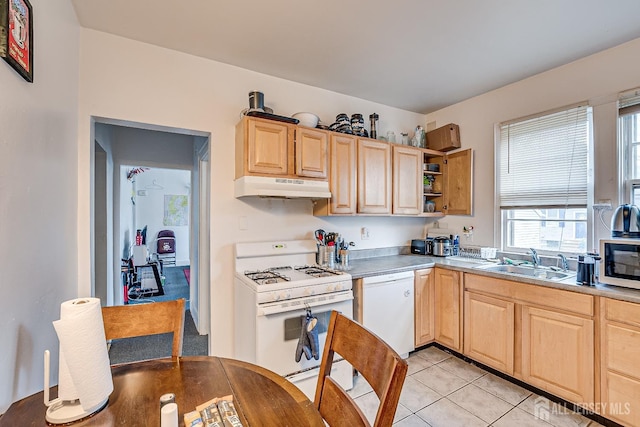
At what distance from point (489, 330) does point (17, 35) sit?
10.8 ft

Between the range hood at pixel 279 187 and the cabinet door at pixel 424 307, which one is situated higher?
the range hood at pixel 279 187

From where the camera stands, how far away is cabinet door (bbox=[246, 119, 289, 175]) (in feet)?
7.44

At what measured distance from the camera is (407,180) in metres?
3.16

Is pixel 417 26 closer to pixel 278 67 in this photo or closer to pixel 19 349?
pixel 278 67

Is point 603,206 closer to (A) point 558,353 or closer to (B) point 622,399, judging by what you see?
(A) point 558,353

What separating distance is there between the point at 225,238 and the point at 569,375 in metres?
2.68

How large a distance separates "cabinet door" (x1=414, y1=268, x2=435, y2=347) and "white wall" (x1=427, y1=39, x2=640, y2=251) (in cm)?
83

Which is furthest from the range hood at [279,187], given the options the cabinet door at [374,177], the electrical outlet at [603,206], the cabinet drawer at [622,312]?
the electrical outlet at [603,206]

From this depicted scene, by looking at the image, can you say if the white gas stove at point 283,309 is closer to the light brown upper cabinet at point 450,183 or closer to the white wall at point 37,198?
the white wall at point 37,198

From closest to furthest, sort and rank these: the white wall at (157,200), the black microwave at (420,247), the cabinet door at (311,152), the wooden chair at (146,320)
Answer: the wooden chair at (146,320)
the cabinet door at (311,152)
the black microwave at (420,247)
the white wall at (157,200)

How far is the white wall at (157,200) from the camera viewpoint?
309 inches

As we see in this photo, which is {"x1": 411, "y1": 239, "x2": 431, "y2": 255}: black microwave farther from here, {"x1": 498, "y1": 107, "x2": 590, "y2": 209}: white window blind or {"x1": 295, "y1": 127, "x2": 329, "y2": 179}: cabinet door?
{"x1": 295, "y1": 127, "x2": 329, "y2": 179}: cabinet door

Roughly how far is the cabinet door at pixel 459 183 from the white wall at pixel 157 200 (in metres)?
6.38

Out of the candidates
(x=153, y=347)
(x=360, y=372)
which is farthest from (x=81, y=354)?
(x=153, y=347)
